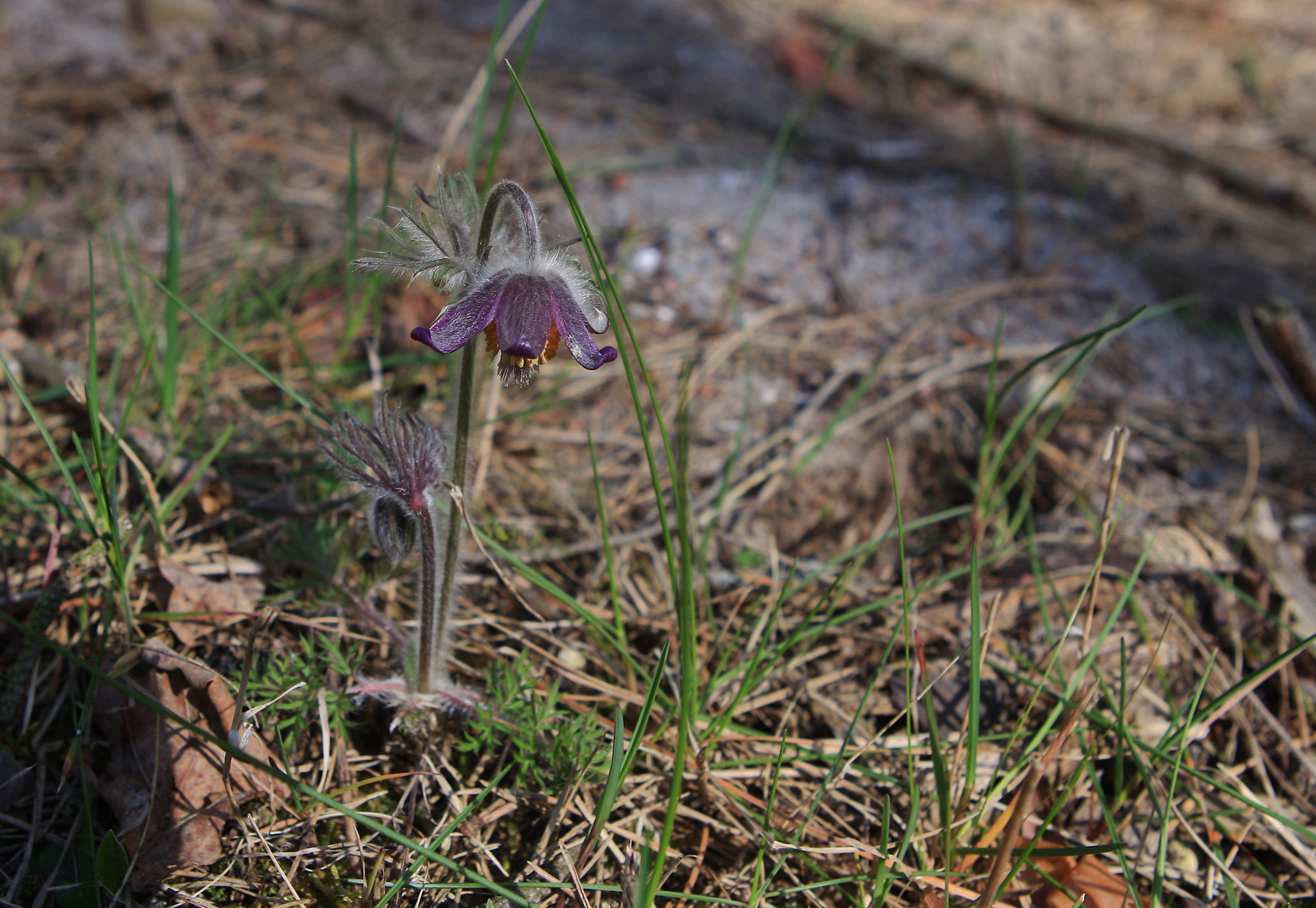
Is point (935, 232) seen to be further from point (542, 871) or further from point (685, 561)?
point (542, 871)

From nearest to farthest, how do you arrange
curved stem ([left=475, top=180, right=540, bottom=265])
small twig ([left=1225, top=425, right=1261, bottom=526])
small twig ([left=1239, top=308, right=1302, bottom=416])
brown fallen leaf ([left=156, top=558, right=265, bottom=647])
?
curved stem ([left=475, top=180, right=540, bottom=265]), brown fallen leaf ([left=156, top=558, right=265, bottom=647]), small twig ([left=1225, top=425, right=1261, bottom=526]), small twig ([left=1239, top=308, right=1302, bottom=416])

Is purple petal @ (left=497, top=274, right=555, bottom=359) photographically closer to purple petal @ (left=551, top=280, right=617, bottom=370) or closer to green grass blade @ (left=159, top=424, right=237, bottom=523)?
purple petal @ (left=551, top=280, right=617, bottom=370)

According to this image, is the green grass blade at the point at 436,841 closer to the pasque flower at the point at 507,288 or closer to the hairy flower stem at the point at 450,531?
the hairy flower stem at the point at 450,531

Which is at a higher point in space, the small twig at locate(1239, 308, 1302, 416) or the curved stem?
the curved stem

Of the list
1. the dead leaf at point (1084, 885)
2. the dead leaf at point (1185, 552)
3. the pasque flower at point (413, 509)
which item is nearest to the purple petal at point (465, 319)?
the pasque flower at point (413, 509)

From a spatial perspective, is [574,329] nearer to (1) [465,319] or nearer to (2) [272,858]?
(1) [465,319]

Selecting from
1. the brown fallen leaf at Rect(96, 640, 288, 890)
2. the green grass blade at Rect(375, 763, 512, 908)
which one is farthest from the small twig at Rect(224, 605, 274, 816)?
the green grass blade at Rect(375, 763, 512, 908)

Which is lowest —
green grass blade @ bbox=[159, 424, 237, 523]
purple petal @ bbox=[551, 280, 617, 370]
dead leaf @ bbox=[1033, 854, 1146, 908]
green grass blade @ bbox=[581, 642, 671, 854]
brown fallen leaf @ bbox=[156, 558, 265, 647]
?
dead leaf @ bbox=[1033, 854, 1146, 908]
